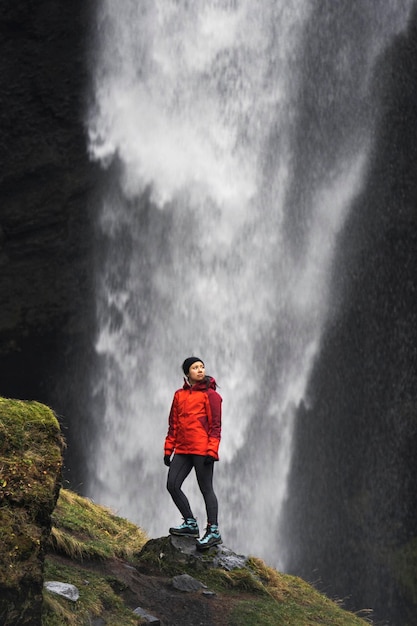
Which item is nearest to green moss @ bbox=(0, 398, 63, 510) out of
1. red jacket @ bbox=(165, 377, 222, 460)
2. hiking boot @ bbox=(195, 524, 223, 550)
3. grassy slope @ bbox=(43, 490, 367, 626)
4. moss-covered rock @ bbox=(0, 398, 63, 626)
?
moss-covered rock @ bbox=(0, 398, 63, 626)

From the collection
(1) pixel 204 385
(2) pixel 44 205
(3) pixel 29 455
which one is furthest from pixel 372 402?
(3) pixel 29 455

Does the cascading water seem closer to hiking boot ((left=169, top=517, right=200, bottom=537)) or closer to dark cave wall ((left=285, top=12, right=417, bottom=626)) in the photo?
dark cave wall ((left=285, top=12, right=417, bottom=626))

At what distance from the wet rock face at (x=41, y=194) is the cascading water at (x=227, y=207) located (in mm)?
781

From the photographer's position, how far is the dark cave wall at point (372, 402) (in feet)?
62.7

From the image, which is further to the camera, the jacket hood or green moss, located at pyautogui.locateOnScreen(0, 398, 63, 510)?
the jacket hood

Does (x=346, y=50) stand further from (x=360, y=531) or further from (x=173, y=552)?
(x=173, y=552)

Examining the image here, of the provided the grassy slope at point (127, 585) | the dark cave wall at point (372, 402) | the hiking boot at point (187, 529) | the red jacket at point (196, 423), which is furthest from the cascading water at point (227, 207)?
the red jacket at point (196, 423)

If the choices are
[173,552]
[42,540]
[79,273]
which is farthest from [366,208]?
[42,540]

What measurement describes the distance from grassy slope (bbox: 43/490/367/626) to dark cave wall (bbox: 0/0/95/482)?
1154 cm

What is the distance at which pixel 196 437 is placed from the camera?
6660mm

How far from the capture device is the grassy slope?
17.4 ft

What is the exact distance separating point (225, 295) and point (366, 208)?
5294mm

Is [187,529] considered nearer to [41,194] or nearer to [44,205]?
[44,205]

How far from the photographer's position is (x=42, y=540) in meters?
4.37
